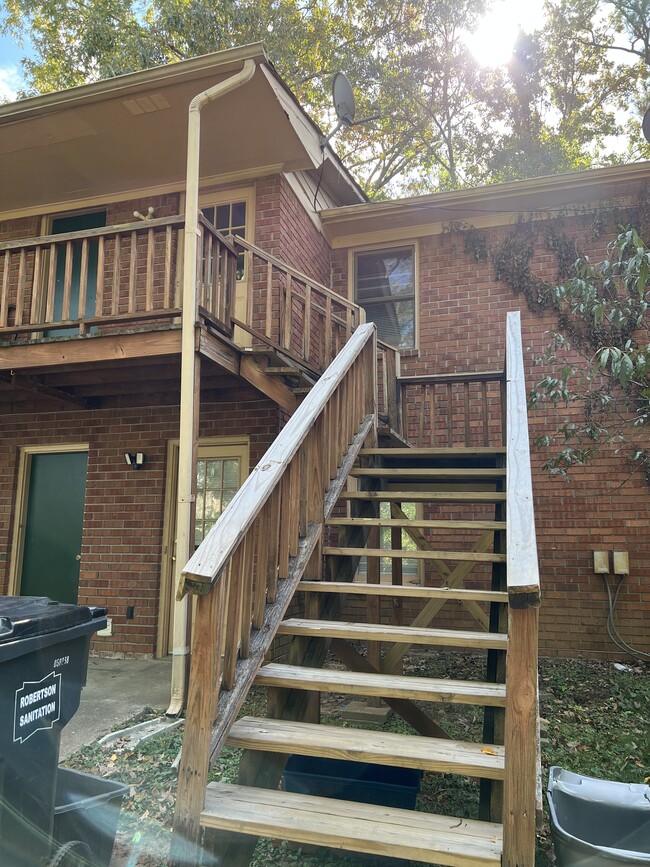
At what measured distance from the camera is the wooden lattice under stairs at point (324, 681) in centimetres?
174

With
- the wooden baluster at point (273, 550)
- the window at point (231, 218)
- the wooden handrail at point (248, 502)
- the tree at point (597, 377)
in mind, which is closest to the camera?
the wooden handrail at point (248, 502)

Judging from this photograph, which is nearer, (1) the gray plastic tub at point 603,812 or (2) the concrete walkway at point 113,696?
(1) the gray plastic tub at point 603,812

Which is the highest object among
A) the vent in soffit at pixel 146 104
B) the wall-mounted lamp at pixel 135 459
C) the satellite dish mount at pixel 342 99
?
the satellite dish mount at pixel 342 99

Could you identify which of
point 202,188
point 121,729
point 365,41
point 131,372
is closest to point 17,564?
point 131,372

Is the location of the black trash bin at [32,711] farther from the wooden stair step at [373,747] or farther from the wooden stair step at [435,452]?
the wooden stair step at [435,452]

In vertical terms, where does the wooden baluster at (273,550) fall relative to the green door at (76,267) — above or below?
below

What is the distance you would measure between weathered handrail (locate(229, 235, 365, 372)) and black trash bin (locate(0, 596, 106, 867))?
3349mm

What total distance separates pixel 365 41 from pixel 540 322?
9.99 meters

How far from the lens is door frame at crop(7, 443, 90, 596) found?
22.3ft

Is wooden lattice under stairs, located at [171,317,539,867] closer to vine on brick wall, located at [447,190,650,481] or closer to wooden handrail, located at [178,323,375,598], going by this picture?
wooden handrail, located at [178,323,375,598]

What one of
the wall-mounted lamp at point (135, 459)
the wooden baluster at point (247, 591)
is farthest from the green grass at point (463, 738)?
the wall-mounted lamp at point (135, 459)

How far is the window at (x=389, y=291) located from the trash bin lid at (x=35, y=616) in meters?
5.60

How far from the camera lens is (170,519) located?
6367mm

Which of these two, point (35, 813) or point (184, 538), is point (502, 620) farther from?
point (184, 538)
